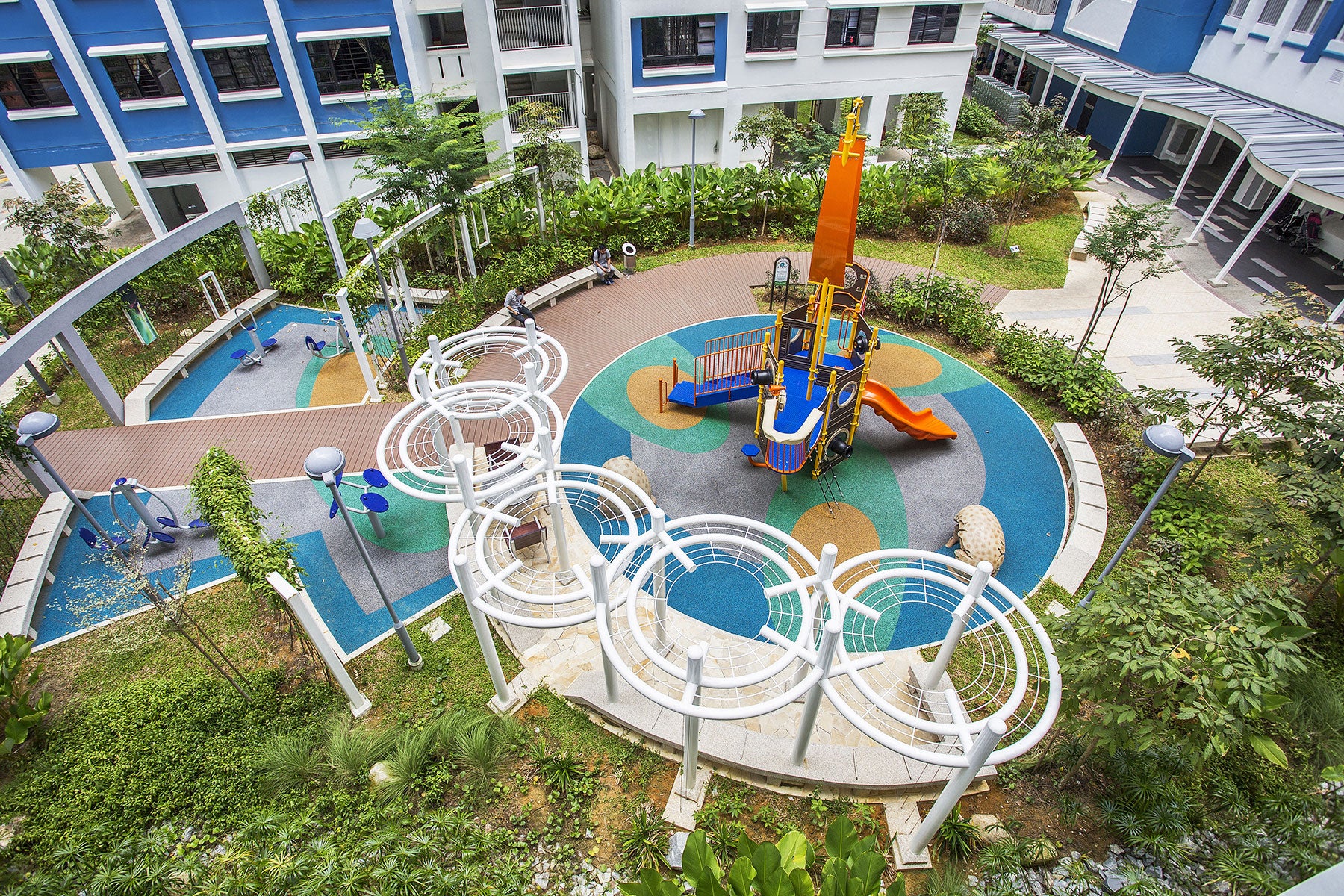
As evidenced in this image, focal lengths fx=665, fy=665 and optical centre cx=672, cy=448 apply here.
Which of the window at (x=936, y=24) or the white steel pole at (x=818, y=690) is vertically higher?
the window at (x=936, y=24)

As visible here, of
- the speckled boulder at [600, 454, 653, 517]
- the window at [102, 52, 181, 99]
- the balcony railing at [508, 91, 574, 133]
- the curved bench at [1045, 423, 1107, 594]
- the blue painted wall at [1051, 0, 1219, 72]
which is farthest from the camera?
the blue painted wall at [1051, 0, 1219, 72]

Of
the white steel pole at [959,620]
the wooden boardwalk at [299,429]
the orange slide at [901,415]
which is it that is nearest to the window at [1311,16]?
the wooden boardwalk at [299,429]

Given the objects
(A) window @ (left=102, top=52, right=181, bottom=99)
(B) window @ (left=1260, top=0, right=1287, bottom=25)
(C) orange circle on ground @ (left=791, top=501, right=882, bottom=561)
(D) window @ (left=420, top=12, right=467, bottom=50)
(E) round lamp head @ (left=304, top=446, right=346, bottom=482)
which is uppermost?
(B) window @ (left=1260, top=0, right=1287, bottom=25)

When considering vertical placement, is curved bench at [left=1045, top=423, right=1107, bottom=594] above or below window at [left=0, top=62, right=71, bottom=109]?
below

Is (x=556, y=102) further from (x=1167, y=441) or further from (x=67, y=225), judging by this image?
(x=1167, y=441)

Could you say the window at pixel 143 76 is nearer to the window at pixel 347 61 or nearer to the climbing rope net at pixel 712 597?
the window at pixel 347 61

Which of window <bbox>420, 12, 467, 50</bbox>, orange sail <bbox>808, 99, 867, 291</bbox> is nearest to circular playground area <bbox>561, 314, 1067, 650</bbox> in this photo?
orange sail <bbox>808, 99, 867, 291</bbox>

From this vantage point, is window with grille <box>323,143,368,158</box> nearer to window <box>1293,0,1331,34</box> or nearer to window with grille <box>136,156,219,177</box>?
window with grille <box>136,156,219,177</box>

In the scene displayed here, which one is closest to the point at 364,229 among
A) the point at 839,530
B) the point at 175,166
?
the point at 839,530
